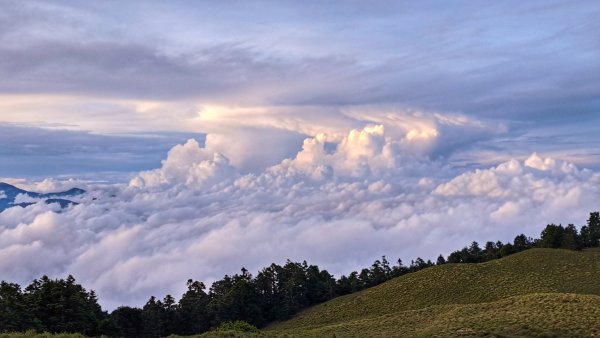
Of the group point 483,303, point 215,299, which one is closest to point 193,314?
point 215,299

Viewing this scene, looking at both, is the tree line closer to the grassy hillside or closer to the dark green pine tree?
the dark green pine tree

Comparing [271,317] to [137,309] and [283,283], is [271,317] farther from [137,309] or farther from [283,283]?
[137,309]

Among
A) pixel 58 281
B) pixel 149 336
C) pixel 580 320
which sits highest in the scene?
pixel 58 281

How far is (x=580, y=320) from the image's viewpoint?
42.3 m

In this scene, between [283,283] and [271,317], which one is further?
[283,283]

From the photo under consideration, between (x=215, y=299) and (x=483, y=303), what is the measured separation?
6525 centimetres

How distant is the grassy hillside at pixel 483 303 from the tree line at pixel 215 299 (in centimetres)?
1891

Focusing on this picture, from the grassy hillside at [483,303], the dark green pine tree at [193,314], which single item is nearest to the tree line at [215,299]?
the dark green pine tree at [193,314]

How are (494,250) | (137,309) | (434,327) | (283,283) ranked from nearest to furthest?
1. (434,327)
2. (137,309)
3. (283,283)
4. (494,250)

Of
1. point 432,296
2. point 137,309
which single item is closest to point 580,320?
point 432,296

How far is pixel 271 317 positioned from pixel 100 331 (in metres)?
47.9

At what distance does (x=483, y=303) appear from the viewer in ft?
191

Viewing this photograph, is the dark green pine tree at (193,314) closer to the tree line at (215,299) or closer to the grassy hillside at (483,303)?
the tree line at (215,299)

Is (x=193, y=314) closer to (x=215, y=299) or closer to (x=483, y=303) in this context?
(x=215, y=299)
